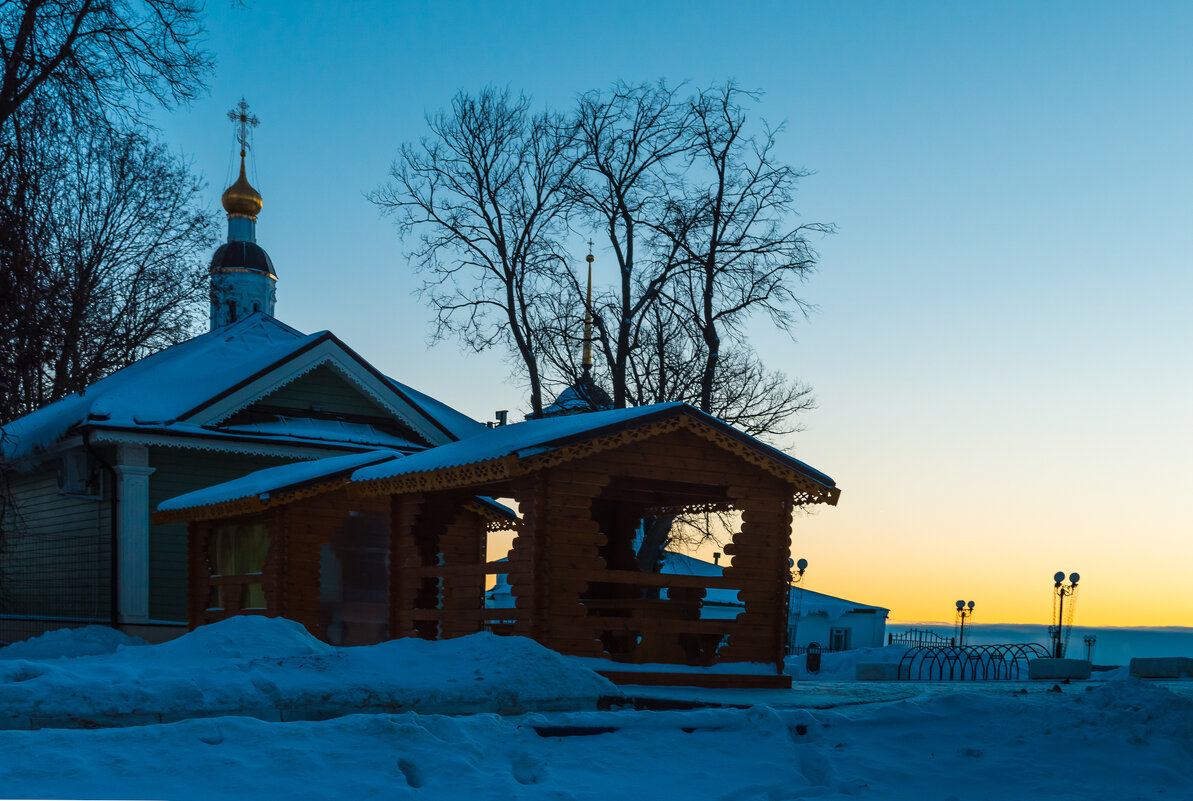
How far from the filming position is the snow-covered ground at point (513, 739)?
6379 mm

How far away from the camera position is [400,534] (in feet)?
45.3

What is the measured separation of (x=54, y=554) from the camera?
70.6 feet

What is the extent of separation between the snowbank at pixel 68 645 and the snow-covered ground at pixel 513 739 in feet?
19.3

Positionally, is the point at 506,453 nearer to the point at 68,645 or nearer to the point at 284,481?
the point at 284,481

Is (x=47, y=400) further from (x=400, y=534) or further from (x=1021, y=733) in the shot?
(x=1021, y=733)

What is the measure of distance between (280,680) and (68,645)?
791 cm

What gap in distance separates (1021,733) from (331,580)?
34.0ft

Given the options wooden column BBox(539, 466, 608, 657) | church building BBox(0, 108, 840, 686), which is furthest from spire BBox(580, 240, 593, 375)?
wooden column BBox(539, 466, 608, 657)

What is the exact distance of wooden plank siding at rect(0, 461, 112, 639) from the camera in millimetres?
19859

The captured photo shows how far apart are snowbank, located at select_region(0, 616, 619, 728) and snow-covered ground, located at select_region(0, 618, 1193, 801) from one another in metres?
0.02

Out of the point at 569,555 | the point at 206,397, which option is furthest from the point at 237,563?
the point at 569,555

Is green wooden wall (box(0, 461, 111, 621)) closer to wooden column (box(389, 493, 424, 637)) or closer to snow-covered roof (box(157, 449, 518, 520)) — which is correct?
snow-covered roof (box(157, 449, 518, 520))

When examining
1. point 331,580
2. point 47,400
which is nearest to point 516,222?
point 331,580

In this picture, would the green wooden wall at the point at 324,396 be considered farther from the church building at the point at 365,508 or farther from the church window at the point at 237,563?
the church window at the point at 237,563
